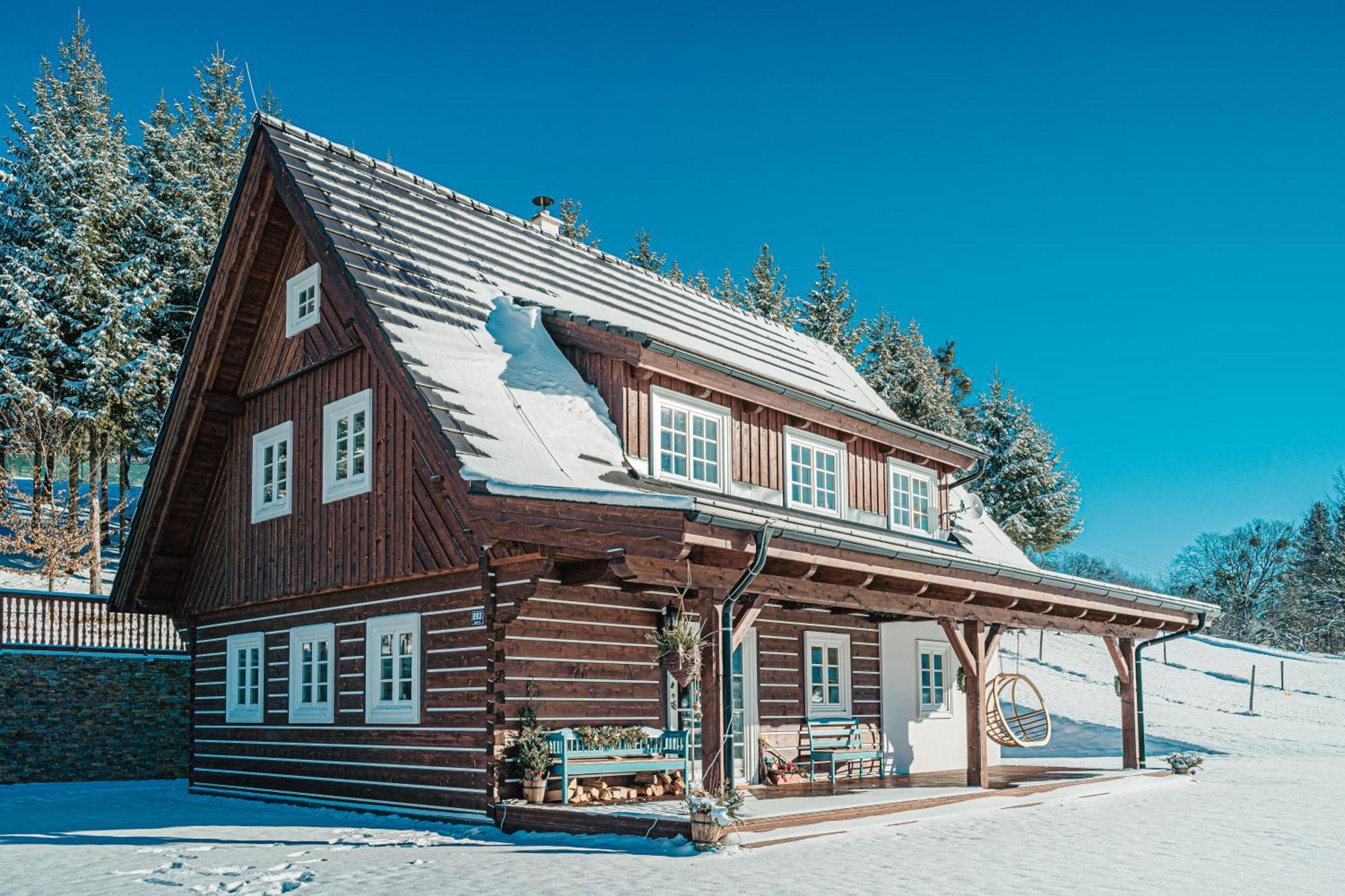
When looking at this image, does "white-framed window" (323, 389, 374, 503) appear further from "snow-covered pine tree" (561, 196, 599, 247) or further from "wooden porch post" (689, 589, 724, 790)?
"snow-covered pine tree" (561, 196, 599, 247)

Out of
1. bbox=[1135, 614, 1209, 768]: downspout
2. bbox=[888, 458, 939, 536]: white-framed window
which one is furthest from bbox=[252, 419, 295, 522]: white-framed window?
bbox=[1135, 614, 1209, 768]: downspout

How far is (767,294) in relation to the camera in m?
50.3

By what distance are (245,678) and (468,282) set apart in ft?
21.2

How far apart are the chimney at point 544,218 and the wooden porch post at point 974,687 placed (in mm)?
8940

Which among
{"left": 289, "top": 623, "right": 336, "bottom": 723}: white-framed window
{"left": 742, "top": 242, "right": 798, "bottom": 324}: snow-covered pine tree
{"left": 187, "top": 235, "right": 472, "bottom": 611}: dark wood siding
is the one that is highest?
{"left": 742, "top": 242, "right": 798, "bottom": 324}: snow-covered pine tree

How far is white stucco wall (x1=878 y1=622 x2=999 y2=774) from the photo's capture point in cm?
1800

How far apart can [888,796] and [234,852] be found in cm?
699

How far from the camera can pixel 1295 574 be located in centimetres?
6512

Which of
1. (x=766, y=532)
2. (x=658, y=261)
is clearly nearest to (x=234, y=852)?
(x=766, y=532)

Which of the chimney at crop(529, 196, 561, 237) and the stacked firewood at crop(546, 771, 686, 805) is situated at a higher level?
the chimney at crop(529, 196, 561, 237)

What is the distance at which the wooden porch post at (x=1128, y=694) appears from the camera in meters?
17.7

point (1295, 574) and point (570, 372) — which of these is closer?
point (570, 372)

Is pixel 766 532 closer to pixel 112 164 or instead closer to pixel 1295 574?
pixel 112 164

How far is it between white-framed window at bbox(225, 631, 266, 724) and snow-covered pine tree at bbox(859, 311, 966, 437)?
94.8 ft
